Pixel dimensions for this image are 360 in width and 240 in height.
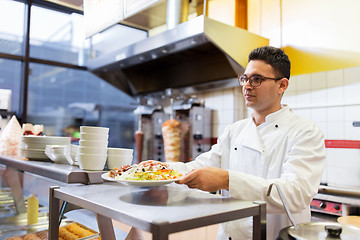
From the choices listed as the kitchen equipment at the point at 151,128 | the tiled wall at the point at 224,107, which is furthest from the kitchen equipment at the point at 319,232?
the kitchen equipment at the point at 151,128

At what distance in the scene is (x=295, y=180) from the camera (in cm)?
113

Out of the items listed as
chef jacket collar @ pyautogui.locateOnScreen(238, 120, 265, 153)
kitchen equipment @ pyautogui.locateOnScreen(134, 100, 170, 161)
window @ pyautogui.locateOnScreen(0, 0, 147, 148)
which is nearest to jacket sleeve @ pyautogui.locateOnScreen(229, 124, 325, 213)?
chef jacket collar @ pyautogui.locateOnScreen(238, 120, 265, 153)

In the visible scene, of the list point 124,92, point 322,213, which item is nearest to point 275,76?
point 322,213

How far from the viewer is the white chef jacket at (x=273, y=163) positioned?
3.57ft

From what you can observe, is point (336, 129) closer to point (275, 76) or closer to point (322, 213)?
point (322, 213)

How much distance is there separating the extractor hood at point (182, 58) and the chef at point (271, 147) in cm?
147

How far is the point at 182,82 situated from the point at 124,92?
1191 mm

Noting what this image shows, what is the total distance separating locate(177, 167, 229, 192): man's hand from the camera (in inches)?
39.1

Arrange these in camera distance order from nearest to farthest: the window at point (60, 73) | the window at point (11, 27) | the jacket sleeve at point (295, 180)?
the jacket sleeve at point (295, 180) → the window at point (11, 27) → the window at point (60, 73)

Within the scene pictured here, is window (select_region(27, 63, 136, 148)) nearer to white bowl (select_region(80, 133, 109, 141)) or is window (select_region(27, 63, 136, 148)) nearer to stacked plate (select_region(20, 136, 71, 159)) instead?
stacked plate (select_region(20, 136, 71, 159))

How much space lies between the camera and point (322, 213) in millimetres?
2658

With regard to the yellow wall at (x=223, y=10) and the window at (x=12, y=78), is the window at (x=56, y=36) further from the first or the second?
the yellow wall at (x=223, y=10)

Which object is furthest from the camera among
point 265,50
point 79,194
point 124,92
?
point 124,92

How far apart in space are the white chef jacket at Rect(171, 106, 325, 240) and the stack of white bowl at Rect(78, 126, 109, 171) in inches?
13.1
